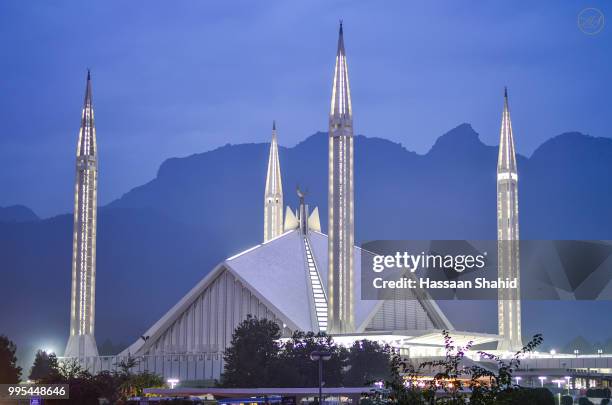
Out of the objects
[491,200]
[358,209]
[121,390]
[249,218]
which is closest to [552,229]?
[491,200]

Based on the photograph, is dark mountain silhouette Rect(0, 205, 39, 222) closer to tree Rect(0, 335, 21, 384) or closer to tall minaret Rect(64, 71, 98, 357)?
tall minaret Rect(64, 71, 98, 357)

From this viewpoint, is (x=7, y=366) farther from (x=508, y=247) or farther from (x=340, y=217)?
(x=508, y=247)

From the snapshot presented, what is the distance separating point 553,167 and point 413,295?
7706 cm

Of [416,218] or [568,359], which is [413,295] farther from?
[416,218]

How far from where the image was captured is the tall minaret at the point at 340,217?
39938 millimetres

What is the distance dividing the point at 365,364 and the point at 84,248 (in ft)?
48.1

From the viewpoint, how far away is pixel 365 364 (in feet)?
118

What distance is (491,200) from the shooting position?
4611 inches

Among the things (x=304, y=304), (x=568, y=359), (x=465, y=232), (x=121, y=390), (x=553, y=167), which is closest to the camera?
(x=121, y=390)

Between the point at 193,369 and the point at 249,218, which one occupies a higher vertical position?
the point at 249,218

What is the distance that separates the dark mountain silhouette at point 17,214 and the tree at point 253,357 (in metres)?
91.2

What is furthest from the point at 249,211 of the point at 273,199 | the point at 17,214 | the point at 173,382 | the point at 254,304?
the point at 173,382

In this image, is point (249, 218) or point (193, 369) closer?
point (193, 369)

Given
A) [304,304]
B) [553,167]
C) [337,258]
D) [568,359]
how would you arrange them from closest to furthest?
[337,258], [304,304], [568,359], [553,167]
